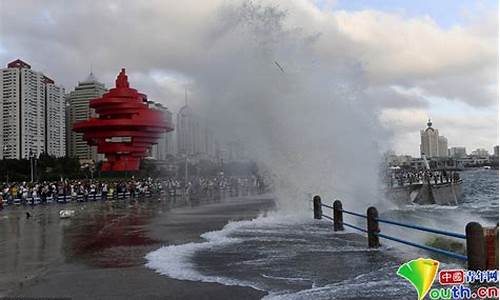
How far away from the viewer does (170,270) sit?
27.6 ft

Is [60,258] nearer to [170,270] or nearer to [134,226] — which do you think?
[170,270]

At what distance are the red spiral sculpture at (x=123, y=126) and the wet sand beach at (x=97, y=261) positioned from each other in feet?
205

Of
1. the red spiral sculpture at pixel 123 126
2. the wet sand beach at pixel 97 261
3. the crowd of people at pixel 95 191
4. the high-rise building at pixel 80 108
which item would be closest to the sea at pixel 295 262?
the wet sand beach at pixel 97 261

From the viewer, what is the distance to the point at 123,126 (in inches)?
3073

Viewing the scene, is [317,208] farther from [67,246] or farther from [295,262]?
[67,246]

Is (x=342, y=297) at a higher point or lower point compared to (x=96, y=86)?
lower

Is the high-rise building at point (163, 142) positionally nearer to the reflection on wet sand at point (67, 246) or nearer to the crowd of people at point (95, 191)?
the crowd of people at point (95, 191)

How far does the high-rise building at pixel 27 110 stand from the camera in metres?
92.1

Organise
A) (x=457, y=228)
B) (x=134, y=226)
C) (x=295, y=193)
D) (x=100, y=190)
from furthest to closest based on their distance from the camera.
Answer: (x=100, y=190)
(x=457, y=228)
(x=295, y=193)
(x=134, y=226)

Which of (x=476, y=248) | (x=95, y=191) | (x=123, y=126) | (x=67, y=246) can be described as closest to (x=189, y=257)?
(x=67, y=246)

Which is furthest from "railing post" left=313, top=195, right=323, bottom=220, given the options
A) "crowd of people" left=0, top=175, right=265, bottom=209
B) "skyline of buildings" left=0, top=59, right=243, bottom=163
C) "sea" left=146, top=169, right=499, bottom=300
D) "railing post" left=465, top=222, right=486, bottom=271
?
"skyline of buildings" left=0, top=59, right=243, bottom=163

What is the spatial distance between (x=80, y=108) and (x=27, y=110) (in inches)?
1501

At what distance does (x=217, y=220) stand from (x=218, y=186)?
106 ft

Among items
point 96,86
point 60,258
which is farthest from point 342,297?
point 96,86
